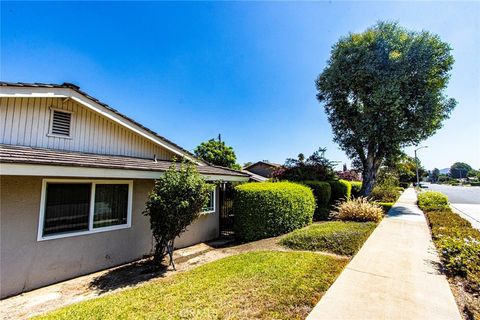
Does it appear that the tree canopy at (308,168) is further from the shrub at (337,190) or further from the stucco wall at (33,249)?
the stucco wall at (33,249)

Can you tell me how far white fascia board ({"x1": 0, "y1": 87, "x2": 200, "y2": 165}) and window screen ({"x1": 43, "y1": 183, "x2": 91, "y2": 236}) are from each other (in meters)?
2.62

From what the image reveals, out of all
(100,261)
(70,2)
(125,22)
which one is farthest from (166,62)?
(100,261)

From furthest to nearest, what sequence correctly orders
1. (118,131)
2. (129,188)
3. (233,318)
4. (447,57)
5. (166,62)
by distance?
(447,57) → (166,62) → (118,131) → (129,188) → (233,318)

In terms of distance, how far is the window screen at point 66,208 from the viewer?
5445 millimetres

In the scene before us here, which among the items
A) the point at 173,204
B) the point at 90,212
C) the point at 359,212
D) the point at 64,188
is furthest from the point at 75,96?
the point at 359,212

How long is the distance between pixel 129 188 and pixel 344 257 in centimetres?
660

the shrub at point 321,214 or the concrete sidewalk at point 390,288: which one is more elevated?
the shrub at point 321,214

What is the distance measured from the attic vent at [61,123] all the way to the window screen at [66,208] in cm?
206

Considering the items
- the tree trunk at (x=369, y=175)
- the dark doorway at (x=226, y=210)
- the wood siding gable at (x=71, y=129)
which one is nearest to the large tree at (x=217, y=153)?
the tree trunk at (x=369, y=175)

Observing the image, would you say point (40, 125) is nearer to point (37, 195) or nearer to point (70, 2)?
point (37, 195)

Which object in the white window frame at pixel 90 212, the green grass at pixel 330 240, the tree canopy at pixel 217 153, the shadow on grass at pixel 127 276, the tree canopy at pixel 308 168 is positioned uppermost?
the tree canopy at pixel 217 153

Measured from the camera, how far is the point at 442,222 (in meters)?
9.97

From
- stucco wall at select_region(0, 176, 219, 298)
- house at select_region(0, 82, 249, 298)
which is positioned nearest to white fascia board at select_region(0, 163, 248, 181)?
house at select_region(0, 82, 249, 298)

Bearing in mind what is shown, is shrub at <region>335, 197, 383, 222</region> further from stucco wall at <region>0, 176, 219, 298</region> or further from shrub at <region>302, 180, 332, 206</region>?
stucco wall at <region>0, 176, 219, 298</region>
